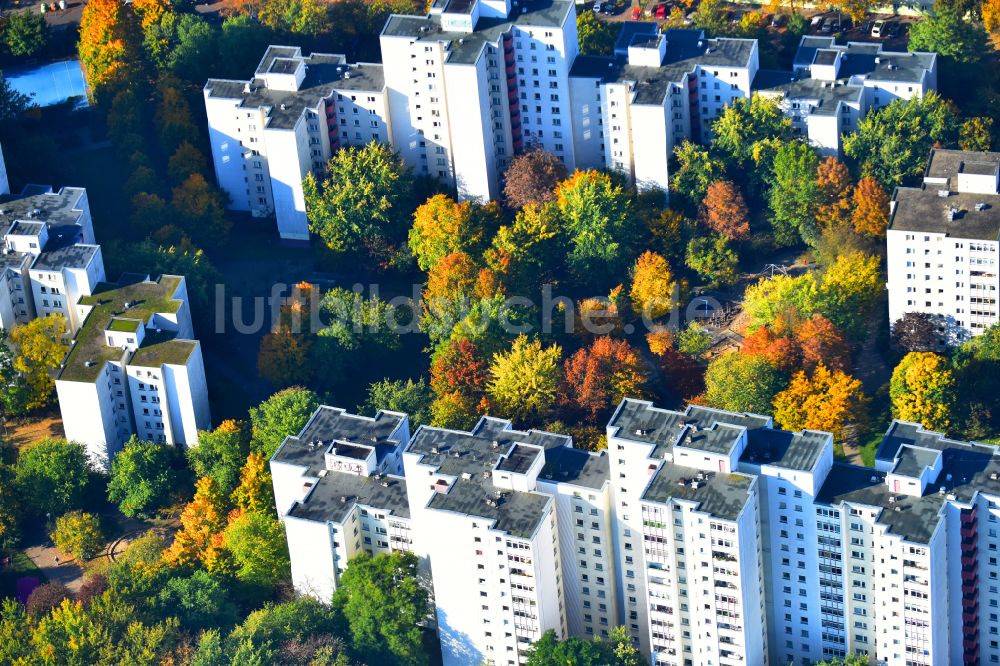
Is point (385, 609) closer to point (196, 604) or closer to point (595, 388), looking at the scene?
point (196, 604)

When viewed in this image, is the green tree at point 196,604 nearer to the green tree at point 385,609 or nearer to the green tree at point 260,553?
the green tree at point 260,553

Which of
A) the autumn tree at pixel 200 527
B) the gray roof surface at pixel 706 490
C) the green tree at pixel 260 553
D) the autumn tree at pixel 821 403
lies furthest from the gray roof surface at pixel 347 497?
the autumn tree at pixel 821 403

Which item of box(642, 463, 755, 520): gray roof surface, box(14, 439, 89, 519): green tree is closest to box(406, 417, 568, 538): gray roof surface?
box(642, 463, 755, 520): gray roof surface

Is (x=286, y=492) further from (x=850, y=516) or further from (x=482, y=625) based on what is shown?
(x=850, y=516)

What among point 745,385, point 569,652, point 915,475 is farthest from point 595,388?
point 915,475

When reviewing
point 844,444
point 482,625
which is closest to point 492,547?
point 482,625

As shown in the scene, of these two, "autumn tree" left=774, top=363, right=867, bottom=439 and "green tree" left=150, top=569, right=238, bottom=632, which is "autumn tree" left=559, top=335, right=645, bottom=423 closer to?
"autumn tree" left=774, top=363, right=867, bottom=439

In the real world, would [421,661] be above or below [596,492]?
below
